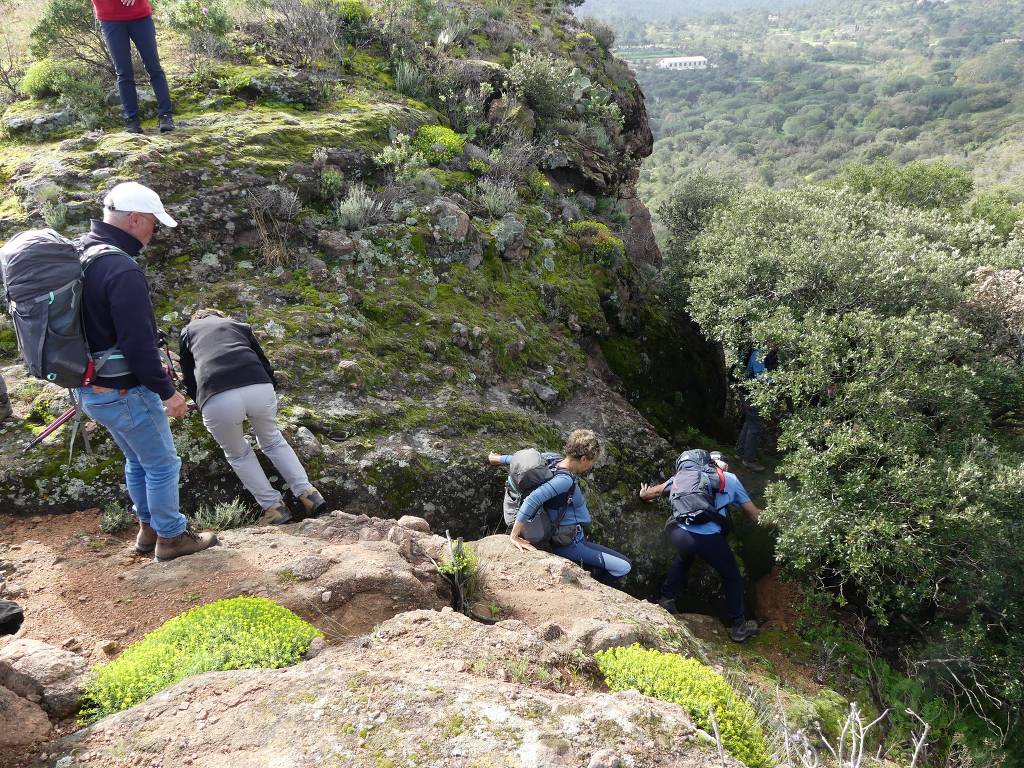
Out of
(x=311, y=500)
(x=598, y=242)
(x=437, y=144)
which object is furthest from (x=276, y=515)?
(x=598, y=242)

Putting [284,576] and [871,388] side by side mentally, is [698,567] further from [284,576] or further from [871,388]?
[284,576]

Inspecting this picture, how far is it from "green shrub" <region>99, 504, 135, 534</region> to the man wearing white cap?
98 cm

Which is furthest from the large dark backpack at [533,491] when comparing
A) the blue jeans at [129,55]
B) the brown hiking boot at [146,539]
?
the blue jeans at [129,55]

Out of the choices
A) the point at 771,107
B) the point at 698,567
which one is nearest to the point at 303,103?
the point at 698,567

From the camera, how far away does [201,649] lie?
3.45 m

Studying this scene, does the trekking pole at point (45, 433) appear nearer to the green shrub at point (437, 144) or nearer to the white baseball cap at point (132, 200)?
the white baseball cap at point (132, 200)

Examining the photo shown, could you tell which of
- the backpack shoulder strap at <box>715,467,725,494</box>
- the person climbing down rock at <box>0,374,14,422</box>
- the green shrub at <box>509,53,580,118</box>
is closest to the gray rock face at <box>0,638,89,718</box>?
the person climbing down rock at <box>0,374,14,422</box>

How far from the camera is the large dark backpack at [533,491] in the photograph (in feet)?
19.0

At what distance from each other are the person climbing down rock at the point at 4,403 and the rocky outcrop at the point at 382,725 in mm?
3881

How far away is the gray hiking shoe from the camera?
6.86 metres

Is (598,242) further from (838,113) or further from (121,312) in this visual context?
(838,113)

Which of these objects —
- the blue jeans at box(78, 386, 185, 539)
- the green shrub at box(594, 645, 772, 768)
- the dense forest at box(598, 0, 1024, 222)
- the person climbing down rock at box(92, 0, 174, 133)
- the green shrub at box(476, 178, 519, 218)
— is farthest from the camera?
the dense forest at box(598, 0, 1024, 222)

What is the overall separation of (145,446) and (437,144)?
26.2 feet

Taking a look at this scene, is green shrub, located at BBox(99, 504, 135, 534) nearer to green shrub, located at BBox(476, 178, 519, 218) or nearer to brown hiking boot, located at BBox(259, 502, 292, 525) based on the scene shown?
brown hiking boot, located at BBox(259, 502, 292, 525)
